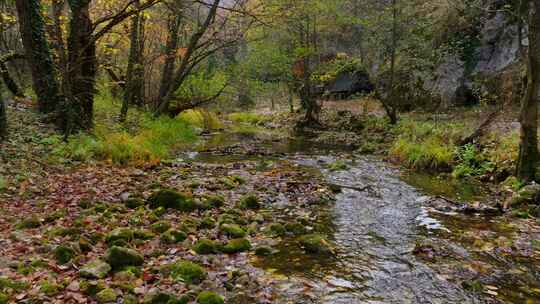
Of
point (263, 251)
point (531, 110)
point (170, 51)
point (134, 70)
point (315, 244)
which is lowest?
point (263, 251)

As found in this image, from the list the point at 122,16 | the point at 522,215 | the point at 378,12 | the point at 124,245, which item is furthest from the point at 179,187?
the point at 378,12

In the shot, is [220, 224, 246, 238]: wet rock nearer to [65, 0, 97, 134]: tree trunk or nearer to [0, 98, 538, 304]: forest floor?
[0, 98, 538, 304]: forest floor

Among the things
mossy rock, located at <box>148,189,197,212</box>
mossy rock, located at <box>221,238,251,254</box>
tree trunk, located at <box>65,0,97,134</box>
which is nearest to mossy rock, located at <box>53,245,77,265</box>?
mossy rock, located at <box>221,238,251,254</box>

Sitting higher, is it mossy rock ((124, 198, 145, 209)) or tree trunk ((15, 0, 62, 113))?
tree trunk ((15, 0, 62, 113))

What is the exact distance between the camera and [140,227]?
21.7 ft

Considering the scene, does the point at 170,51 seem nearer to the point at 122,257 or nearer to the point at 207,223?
the point at 207,223

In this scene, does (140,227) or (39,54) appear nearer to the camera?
(140,227)

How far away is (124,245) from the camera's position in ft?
19.1

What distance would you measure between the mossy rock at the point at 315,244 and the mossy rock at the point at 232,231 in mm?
987

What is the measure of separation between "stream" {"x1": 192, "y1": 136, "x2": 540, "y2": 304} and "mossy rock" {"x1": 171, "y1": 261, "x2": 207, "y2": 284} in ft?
2.91

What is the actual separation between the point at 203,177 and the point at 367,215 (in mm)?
4567

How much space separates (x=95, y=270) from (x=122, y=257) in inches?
16.2

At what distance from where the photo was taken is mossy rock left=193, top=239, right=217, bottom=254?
6.03 metres

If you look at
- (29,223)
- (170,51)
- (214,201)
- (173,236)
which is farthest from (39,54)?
(173,236)
